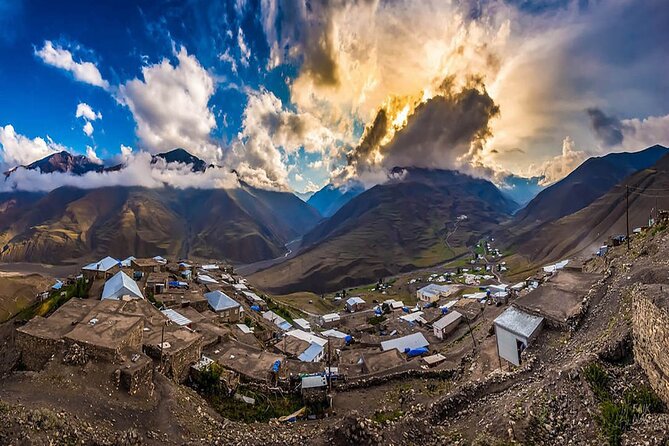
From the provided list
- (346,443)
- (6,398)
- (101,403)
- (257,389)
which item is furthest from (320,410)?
(6,398)

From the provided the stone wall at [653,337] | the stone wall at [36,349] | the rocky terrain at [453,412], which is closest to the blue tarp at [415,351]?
the rocky terrain at [453,412]

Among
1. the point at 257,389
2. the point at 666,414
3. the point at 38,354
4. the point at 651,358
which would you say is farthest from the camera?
the point at 257,389

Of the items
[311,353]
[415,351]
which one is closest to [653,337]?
[415,351]

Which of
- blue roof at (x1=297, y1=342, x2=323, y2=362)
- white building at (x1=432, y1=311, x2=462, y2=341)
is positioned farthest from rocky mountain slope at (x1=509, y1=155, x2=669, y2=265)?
blue roof at (x1=297, y1=342, x2=323, y2=362)

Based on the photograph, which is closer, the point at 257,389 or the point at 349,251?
the point at 257,389

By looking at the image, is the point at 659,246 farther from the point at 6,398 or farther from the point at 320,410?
the point at 6,398

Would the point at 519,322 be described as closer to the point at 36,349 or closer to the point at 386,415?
the point at 386,415
